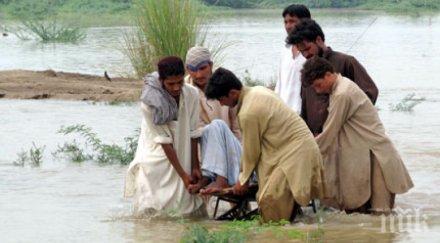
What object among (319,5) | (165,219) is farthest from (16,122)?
(319,5)

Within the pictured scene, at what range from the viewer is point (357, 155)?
7613 mm

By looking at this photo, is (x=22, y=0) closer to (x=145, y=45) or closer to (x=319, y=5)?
(x=319, y=5)

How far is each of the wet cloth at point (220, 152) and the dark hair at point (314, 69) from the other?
634mm

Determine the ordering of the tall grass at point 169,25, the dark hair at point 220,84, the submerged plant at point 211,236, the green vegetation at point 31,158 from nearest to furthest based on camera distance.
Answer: the submerged plant at point 211,236 < the dark hair at point 220,84 < the green vegetation at point 31,158 < the tall grass at point 169,25

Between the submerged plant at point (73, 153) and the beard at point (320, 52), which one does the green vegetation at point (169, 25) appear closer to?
the submerged plant at point (73, 153)

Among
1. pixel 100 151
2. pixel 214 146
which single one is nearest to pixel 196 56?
pixel 214 146

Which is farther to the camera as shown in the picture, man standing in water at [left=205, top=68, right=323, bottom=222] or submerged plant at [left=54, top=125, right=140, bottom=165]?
submerged plant at [left=54, top=125, right=140, bottom=165]

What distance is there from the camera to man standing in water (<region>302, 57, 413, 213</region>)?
7523 mm

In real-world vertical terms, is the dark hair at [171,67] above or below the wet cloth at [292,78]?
above

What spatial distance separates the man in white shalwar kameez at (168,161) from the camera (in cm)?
752

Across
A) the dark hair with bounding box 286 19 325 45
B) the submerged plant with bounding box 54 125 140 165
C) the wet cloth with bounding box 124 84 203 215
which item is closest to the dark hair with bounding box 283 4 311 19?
the dark hair with bounding box 286 19 325 45

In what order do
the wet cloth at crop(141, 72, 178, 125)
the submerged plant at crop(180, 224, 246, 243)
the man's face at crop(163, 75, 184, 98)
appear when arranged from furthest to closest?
the wet cloth at crop(141, 72, 178, 125), the man's face at crop(163, 75, 184, 98), the submerged plant at crop(180, 224, 246, 243)

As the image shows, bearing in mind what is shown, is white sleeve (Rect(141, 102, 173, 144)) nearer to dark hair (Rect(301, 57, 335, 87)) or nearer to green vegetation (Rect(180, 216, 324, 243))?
green vegetation (Rect(180, 216, 324, 243))

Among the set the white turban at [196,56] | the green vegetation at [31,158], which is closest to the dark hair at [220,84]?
the white turban at [196,56]
